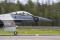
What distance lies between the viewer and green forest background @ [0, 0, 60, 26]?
53.5ft

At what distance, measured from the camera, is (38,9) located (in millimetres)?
16625

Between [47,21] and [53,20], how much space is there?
53 cm

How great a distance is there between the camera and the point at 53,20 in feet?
54.0

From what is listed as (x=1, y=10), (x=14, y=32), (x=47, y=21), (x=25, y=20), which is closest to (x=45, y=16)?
(x=47, y=21)

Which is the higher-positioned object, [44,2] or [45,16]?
[44,2]

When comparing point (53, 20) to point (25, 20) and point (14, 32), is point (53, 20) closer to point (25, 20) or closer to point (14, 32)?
point (25, 20)

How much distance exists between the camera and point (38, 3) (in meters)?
16.6

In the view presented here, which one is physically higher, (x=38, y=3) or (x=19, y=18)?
(x=38, y=3)

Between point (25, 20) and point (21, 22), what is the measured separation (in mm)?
376

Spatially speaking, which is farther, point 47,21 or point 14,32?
point 47,21

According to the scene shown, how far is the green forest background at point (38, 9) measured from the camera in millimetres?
16297

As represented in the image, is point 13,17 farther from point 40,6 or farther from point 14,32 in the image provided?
point 14,32

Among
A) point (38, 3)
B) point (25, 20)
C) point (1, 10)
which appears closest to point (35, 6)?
point (38, 3)

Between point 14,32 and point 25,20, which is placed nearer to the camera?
point 14,32
